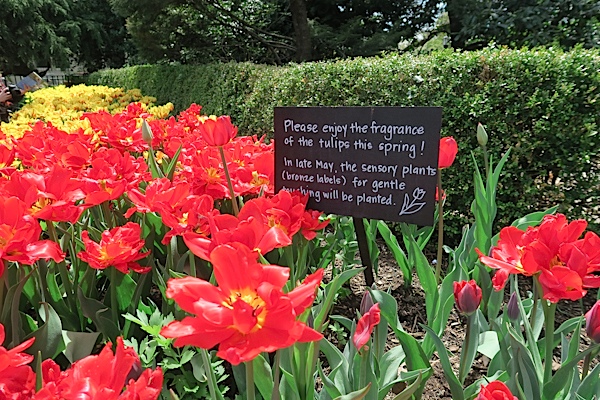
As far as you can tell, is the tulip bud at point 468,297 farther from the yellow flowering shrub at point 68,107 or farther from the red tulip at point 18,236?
the yellow flowering shrub at point 68,107

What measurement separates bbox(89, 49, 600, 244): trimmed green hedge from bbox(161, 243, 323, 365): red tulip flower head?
2.45m

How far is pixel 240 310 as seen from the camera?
1.81 feet

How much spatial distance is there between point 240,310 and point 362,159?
41.4 inches

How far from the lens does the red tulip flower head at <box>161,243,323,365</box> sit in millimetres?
564

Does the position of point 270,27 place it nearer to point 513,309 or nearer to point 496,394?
point 513,309

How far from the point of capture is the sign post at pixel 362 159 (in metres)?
1.43

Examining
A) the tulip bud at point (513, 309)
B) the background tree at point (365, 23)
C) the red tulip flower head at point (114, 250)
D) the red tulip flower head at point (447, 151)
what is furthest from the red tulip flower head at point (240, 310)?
the background tree at point (365, 23)

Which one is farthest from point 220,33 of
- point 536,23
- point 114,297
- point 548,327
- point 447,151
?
point 548,327

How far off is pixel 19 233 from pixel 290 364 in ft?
1.94

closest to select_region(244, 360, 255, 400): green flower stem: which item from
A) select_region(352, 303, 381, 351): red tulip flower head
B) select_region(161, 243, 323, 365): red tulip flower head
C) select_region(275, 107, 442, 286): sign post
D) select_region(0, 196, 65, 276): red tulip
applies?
select_region(161, 243, 323, 365): red tulip flower head

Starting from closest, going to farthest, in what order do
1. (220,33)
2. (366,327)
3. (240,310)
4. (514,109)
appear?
(240,310)
(366,327)
(514,109)
(220,33)

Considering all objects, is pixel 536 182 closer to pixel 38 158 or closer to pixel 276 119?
pixel 276 119

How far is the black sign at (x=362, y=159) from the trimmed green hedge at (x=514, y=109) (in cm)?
153

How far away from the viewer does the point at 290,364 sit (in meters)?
1.04
